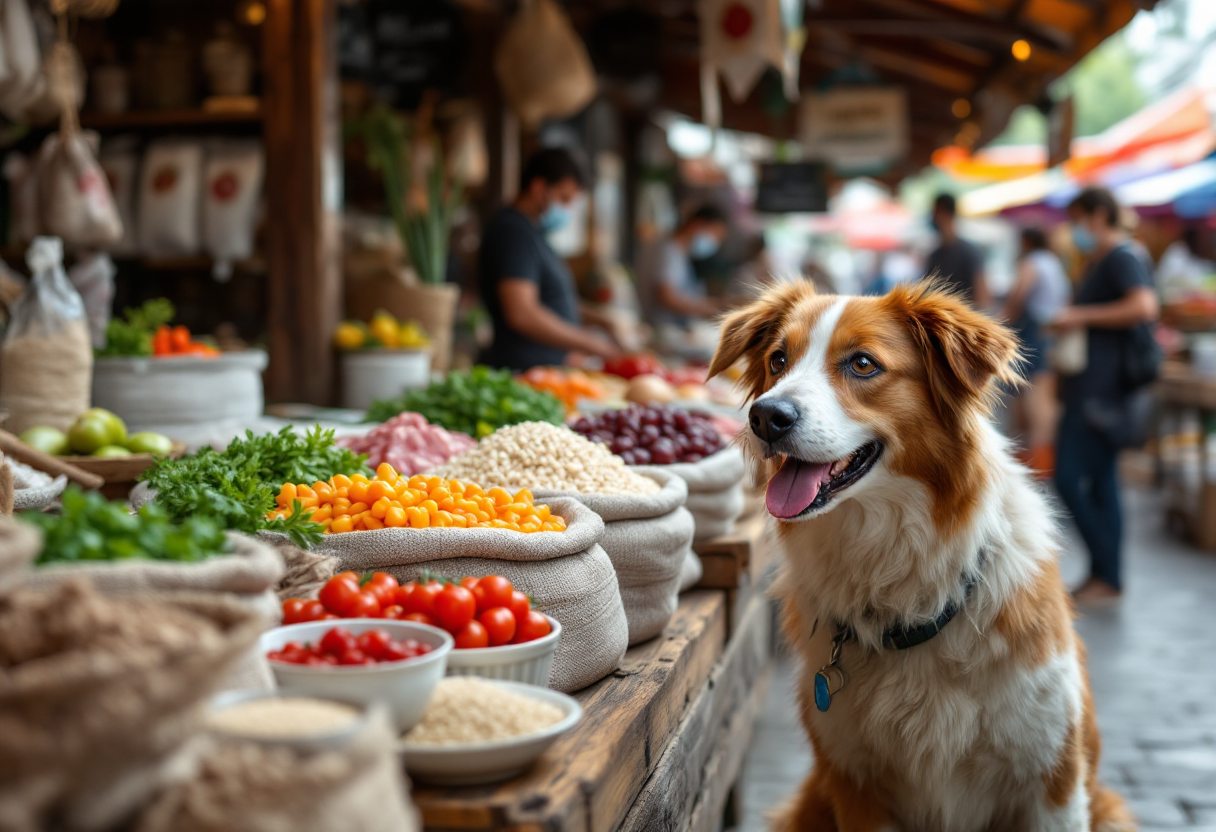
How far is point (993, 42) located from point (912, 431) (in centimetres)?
743

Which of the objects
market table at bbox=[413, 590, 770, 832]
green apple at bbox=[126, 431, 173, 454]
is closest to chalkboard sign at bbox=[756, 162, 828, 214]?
market table at bbox=[413, 590, 770, 832]

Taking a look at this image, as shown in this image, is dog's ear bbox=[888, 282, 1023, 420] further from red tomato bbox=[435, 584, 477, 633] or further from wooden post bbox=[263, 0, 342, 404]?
wooden post bbox=[263, 0, 342, 404]

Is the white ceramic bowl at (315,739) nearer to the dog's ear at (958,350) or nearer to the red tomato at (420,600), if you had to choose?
the red tomato at (420,600)

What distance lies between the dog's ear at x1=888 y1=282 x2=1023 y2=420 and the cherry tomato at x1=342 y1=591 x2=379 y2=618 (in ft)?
4.37

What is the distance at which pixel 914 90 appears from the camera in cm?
1168

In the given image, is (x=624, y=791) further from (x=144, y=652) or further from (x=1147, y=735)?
(x=1147, y=735)

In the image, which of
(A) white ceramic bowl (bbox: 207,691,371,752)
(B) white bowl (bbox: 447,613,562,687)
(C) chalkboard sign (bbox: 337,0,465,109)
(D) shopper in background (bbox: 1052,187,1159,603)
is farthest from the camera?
(C) chalkboard sign (bbox: 337,0,465,109)

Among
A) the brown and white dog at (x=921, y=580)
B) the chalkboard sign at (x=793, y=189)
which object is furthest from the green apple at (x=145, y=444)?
the chalkboard sign at (x=793, y=189)

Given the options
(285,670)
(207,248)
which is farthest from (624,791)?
(207,248)

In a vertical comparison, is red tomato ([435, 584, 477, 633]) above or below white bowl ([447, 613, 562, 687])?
above

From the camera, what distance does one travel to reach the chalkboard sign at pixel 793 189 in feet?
34.5

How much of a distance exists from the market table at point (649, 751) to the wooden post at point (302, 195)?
2.53 m

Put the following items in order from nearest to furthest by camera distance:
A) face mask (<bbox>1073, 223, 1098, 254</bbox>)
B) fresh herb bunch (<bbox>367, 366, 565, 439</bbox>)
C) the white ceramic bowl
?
the white ceramic bowl → fresh herb bunch (<bbox>367, 366, 565, 439</bbox>) → face mask (<bbox>1073, 223, 1098, 254</bbox>)

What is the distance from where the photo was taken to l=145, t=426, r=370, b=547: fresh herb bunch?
2.19m
